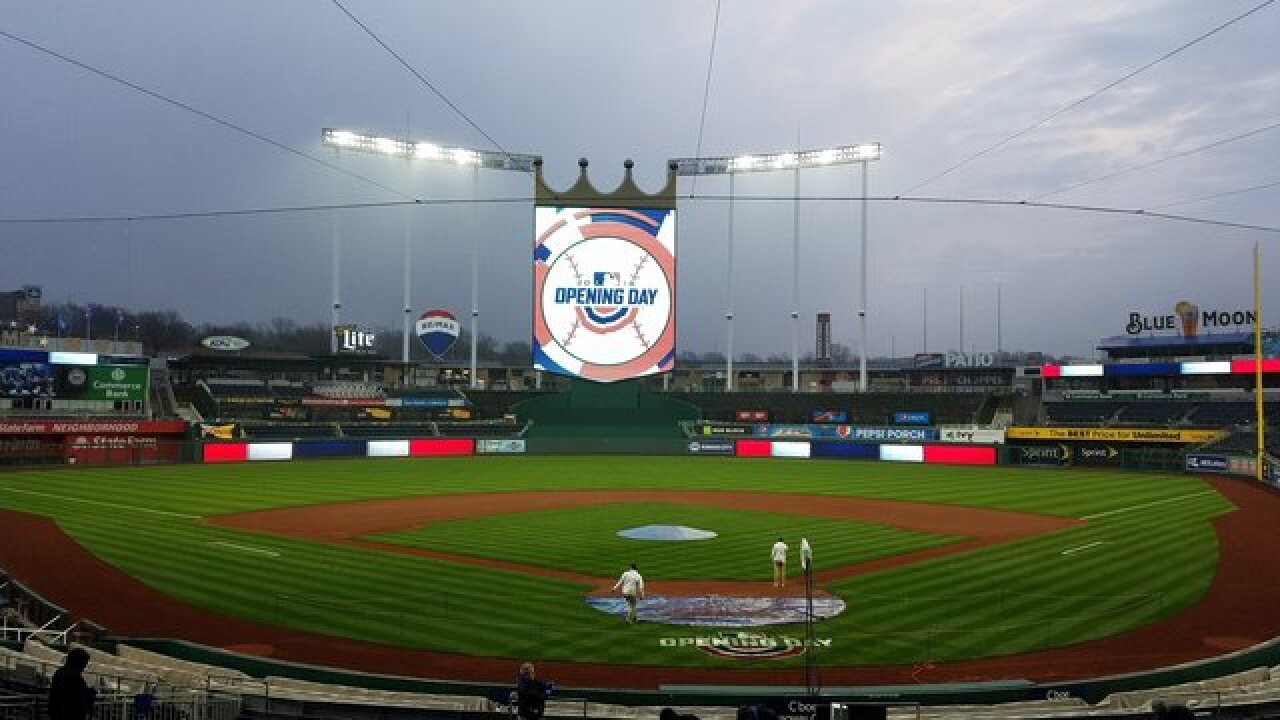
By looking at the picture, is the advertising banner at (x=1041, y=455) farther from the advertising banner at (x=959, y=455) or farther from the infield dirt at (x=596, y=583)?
the infield dirt at (x=596, y=583)

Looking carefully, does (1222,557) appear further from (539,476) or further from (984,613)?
(539,476)

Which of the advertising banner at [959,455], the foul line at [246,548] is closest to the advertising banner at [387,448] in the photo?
the advertising banner at [959,455]

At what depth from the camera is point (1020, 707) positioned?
1156 cm

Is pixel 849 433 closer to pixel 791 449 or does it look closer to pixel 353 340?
pixel 791 449

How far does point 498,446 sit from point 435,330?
35.0 m

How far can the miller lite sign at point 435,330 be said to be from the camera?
330ft

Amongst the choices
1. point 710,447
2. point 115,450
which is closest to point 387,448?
point 115,450

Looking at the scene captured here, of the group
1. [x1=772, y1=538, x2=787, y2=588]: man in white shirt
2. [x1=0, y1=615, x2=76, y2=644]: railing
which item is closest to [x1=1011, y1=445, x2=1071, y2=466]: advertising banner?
[x1=772, y1=538, x2=787, y2=588]: man in white shirt

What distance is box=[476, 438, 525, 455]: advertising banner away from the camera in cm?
6925

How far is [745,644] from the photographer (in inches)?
630

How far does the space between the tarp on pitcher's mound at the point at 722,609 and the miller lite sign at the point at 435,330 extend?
277 feet

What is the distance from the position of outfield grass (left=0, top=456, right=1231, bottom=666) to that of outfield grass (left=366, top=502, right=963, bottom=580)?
267 mm

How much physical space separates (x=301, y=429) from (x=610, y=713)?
61963 mm

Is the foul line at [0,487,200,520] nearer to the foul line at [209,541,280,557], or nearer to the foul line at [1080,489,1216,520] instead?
the foul line at [209,541,280,557]
